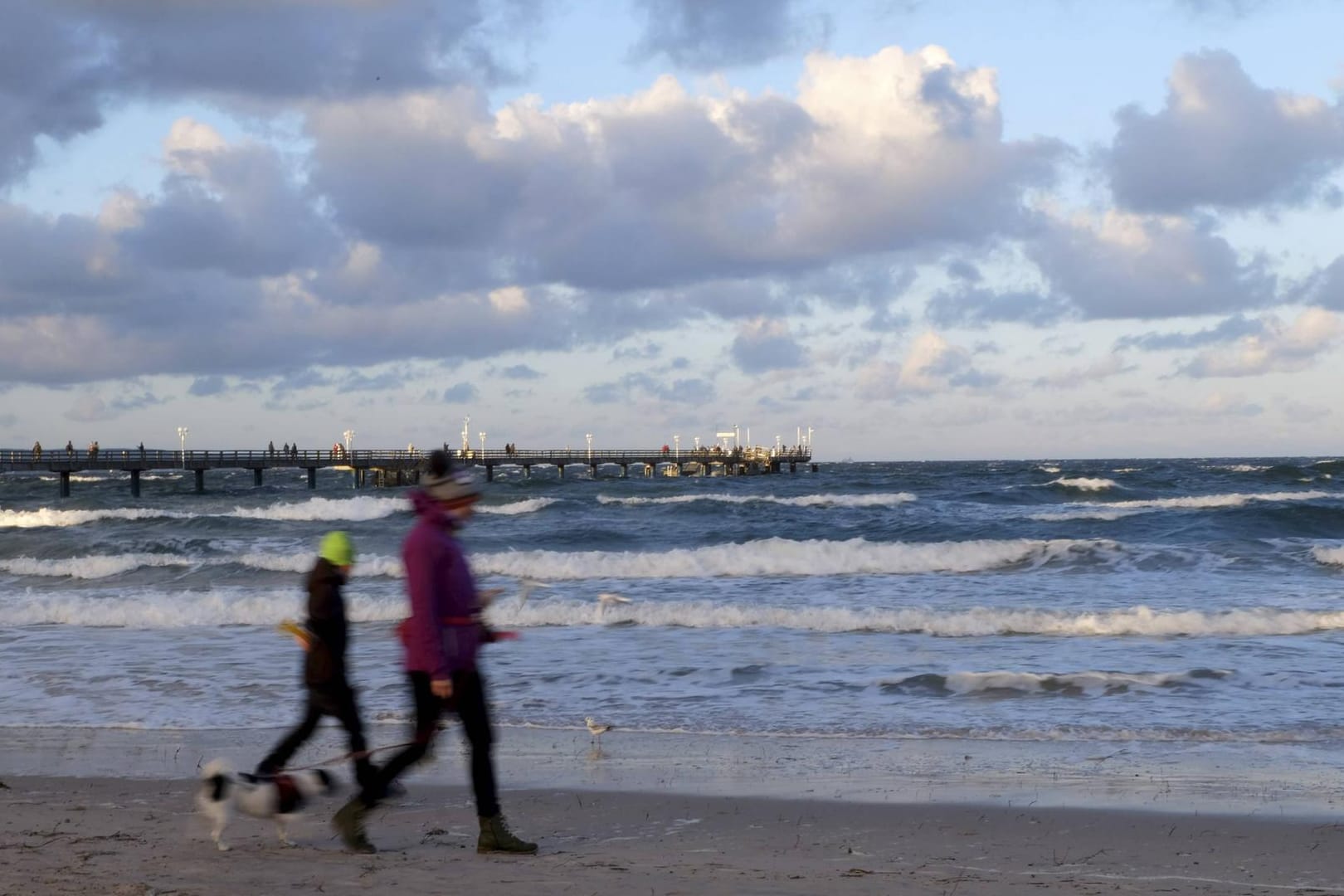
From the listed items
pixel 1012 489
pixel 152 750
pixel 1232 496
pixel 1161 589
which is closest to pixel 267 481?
pixel 1012 489

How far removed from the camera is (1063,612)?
1526 cm

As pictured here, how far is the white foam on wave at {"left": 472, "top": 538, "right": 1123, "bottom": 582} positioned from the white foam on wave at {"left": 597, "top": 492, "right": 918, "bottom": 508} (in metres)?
19.9

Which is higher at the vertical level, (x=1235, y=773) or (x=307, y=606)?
(x=307, y=606)

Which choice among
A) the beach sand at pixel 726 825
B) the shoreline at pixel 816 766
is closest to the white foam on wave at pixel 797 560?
the shoreline at pixel 816 766

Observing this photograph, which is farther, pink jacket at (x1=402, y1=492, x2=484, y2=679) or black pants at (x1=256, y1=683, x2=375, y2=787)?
black pants at (x1=256, y1=683, x2=375, y2=787)

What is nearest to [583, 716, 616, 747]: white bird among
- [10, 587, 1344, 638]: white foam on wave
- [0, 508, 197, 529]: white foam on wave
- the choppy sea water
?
the choppy sea water

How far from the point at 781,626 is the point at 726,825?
8.88m

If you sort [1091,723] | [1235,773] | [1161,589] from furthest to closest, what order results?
[1161,589] < [1091,723] < [1235,773]

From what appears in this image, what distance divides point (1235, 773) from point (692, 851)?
354 cm

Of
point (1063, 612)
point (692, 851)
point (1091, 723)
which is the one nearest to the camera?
point (692, 851)

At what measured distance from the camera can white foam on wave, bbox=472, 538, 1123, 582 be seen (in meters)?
23.7

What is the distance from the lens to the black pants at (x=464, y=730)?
5.23m

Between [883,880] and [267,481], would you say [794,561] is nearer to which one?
[883,880]

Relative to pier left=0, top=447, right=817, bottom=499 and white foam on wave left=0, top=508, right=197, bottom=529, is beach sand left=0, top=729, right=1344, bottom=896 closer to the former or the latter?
white foam on wave left=0, top=508, right=197, bottom=529
